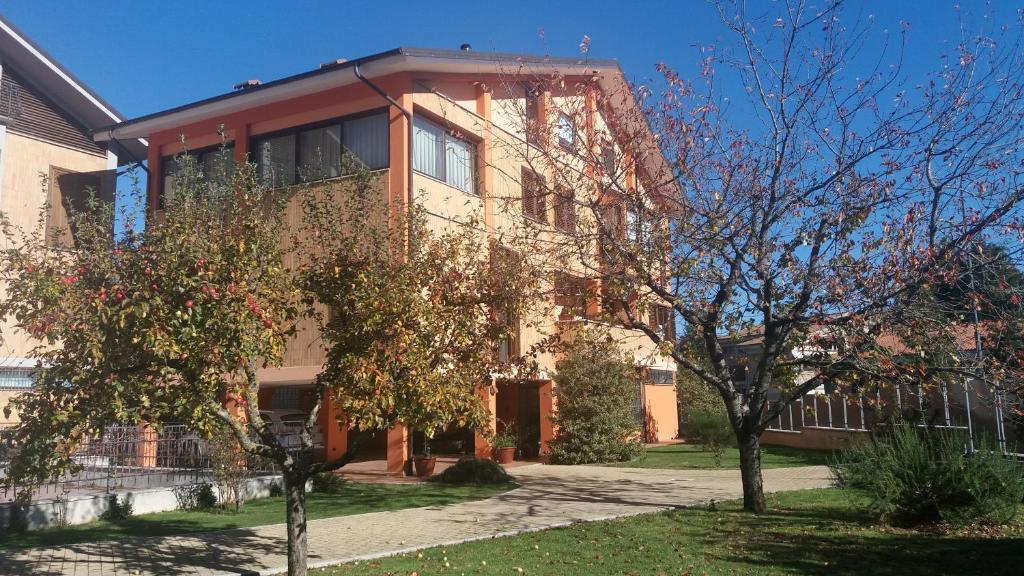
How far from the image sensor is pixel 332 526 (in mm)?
11086

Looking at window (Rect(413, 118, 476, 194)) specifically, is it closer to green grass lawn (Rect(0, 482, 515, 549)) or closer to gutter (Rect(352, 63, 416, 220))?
gutter (Rect(352, 63, 416, 220))

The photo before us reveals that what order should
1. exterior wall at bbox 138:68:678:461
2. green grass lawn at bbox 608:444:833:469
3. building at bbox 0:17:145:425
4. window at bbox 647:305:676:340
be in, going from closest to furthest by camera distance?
window at bbox 647:305:676:340 < building at bbox 0:17:145:425 < exterior wall at bbox 138:68:678:461 < green grass lawn at bbox 608:444:833:469

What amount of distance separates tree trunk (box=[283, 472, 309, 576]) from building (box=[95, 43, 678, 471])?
9.28 metres

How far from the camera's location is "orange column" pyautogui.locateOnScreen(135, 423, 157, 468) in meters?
13.8

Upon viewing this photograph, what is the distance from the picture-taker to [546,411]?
73.2ft

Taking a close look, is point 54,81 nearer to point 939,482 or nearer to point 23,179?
point 23,179

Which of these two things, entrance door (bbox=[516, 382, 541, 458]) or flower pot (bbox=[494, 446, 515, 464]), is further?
entrance door (bbox=[516, 382, 541, 458])

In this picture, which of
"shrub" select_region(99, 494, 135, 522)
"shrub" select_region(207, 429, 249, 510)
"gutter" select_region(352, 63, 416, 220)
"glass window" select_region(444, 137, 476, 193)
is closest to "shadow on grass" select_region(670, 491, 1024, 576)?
"shrub" select_region(207, 429, 249, 510)

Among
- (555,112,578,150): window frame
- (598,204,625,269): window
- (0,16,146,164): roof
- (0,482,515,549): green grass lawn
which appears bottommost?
(0,482,515,549): green grass lawn

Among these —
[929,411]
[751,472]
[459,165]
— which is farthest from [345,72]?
[929,411]

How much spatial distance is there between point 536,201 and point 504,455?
27.6 ft

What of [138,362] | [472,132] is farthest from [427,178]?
[138,362]

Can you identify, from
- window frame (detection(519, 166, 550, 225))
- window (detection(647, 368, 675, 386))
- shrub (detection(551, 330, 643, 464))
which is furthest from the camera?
window (detection(647, 368, 675, 386))

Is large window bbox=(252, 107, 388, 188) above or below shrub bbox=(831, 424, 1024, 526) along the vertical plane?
above
